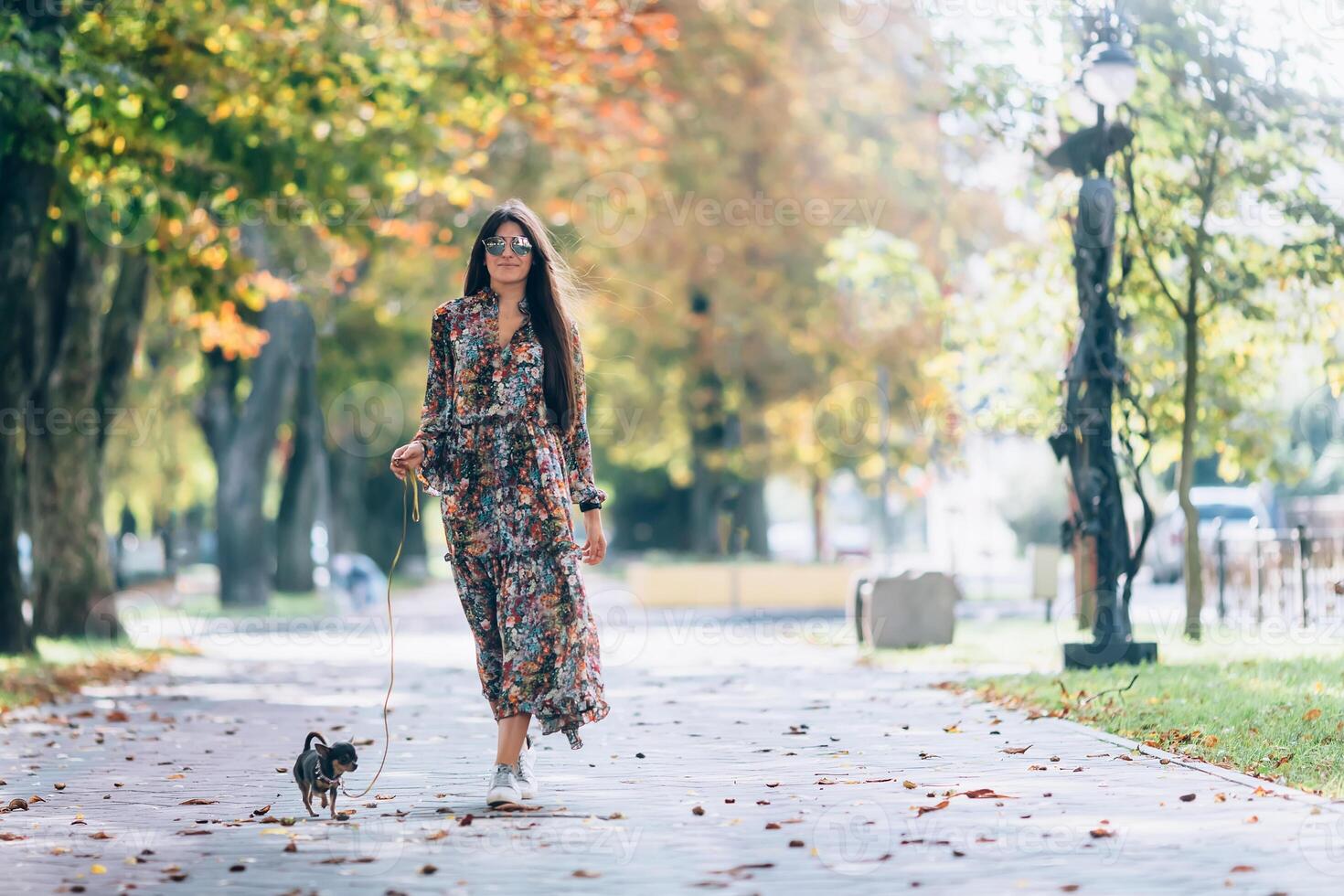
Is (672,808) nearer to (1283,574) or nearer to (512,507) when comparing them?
(512,507)

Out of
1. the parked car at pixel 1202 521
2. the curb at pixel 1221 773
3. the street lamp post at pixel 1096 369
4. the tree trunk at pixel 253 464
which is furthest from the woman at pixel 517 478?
the parked car at pixel 1202 521

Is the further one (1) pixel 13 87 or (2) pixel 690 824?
(1) pixel 13 87

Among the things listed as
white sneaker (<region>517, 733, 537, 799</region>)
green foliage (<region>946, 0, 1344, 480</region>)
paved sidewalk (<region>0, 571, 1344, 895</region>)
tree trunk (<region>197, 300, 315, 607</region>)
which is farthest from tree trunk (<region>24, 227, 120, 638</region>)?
white sneaker (<region>517, 733, 537, 799</region>)

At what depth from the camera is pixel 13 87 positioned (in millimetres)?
14023

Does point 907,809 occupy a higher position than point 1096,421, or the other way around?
point 1096,421

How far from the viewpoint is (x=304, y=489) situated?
116 feet

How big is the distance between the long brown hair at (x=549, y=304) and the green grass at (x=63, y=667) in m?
6.97

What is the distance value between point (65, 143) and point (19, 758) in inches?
260

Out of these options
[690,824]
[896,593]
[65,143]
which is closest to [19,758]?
[690,824]

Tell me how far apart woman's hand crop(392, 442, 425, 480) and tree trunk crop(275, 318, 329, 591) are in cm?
2564

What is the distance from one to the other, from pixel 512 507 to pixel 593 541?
0.35 meters

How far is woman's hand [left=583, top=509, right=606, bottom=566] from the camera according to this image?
7.67 meters

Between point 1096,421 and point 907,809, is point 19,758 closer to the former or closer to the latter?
point 907,809

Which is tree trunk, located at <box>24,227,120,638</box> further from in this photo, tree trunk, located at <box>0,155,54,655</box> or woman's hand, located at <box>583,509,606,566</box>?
woman's hand, located at <box>583,509,606,566</box>
